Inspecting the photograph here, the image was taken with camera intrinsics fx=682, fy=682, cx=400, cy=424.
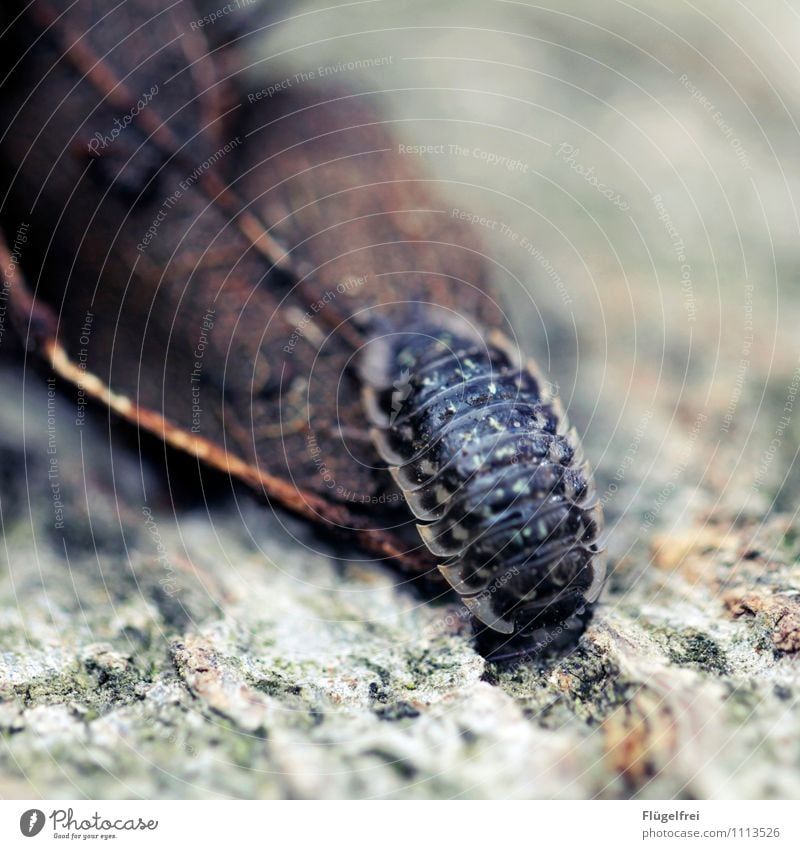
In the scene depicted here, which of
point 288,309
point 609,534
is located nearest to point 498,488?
point 609,534

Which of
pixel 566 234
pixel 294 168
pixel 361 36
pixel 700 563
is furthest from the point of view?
pixel 361 36

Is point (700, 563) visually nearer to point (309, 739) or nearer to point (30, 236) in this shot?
point (309, 739)

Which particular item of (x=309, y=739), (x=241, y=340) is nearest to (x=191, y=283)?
(x=241, y=340)

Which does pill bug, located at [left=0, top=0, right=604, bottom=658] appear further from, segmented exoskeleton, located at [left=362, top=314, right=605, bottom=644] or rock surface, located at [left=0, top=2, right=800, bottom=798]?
rock surface, located at [left=0, top=2, right=800, bottom=798]

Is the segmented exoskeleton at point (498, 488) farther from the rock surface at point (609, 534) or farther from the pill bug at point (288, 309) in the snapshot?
the rock surface at point (609, 534)

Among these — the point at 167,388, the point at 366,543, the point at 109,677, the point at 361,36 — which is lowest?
the point at 109,677

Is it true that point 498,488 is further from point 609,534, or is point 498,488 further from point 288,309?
point 288,309
